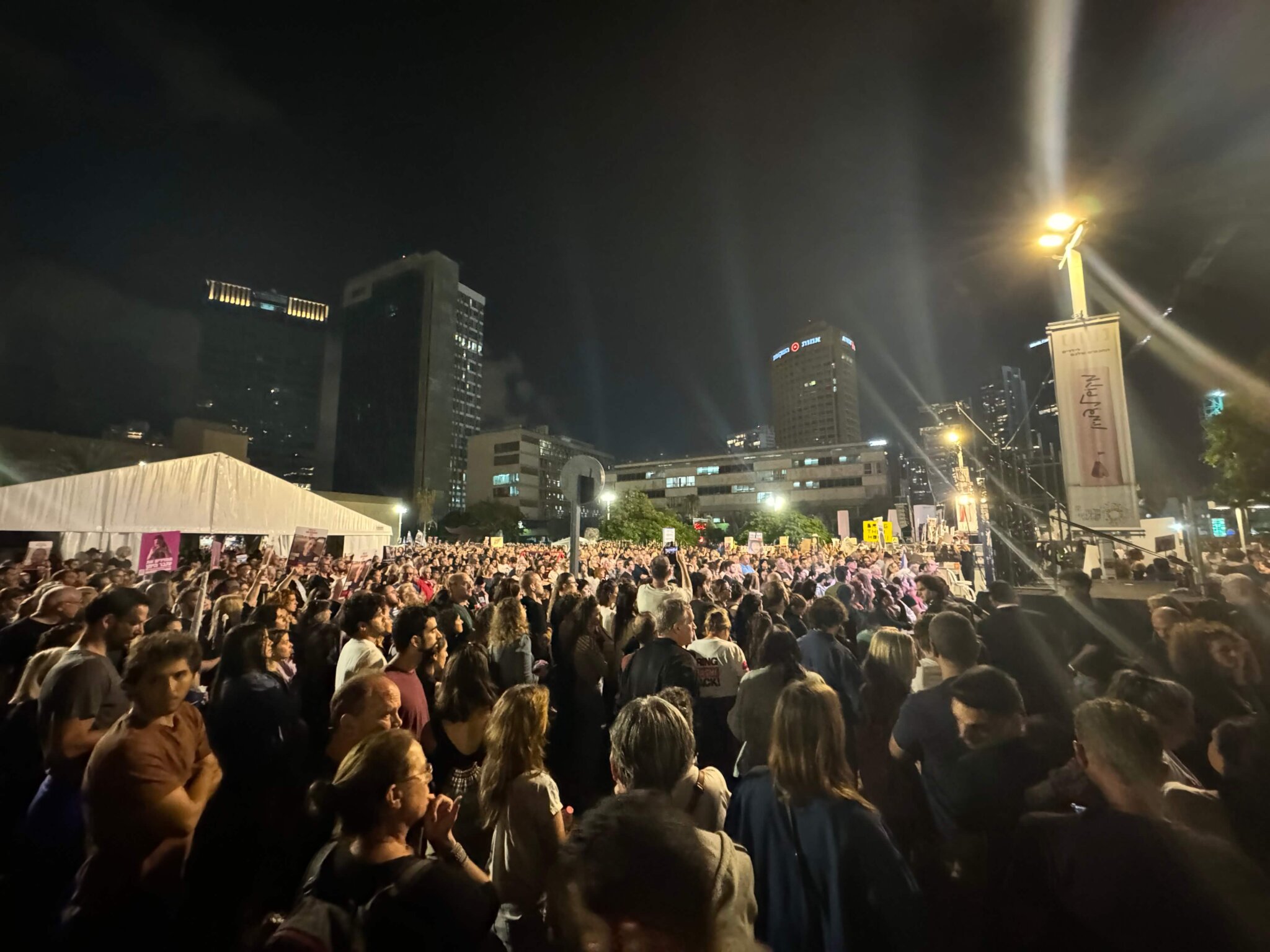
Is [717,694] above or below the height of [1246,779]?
below

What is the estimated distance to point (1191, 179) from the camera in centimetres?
1184

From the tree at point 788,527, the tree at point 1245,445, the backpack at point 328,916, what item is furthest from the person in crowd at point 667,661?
the tree at point 788,527

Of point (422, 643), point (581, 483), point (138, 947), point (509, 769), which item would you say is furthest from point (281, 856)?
point (581, 483)

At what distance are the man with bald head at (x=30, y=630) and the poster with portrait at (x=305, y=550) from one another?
19.4ft

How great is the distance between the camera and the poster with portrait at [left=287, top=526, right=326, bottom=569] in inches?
430

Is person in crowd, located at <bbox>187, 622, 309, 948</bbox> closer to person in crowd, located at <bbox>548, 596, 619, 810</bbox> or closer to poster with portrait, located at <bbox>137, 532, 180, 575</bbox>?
person in crowd, located at <bbox>548, 596, 619, 810</bbox>

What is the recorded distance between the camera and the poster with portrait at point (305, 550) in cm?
1091

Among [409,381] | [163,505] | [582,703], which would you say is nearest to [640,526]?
[163,505]

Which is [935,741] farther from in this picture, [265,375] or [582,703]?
[265,375]

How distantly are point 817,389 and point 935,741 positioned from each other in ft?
575

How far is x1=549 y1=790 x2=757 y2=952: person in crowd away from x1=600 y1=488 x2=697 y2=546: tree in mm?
51694

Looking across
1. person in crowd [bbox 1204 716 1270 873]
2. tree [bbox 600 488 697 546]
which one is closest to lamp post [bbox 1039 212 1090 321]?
person in crowd [bbox 1204 716 1270 873]

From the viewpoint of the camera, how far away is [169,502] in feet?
43.3

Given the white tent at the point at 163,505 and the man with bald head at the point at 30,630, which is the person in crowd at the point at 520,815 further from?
the white tent at the point at 163,505
